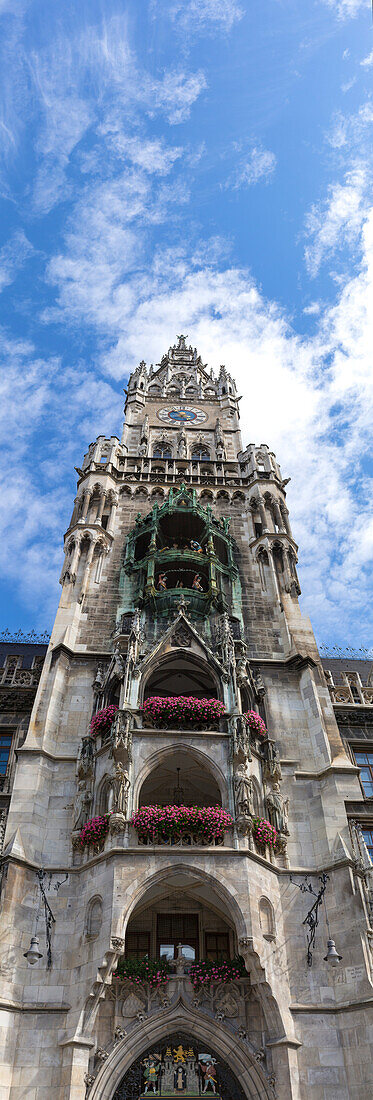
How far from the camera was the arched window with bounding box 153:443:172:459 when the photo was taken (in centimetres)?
3938

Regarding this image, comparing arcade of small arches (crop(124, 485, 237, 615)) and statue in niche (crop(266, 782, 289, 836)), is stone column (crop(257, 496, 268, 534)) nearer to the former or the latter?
arcade of small arches (crop(124, 485, 237, 615))

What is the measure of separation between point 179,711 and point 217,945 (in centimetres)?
673

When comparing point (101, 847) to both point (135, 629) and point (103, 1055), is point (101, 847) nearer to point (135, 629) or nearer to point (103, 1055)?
point (103, 1055)

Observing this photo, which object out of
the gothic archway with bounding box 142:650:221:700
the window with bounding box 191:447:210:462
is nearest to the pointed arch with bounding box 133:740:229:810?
the gothic archway with bounding box 142:650:221:700

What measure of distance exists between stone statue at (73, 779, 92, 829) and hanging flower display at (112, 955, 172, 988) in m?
3.71

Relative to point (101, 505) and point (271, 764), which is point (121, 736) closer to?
point (271, 764)

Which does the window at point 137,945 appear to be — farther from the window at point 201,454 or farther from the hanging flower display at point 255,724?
the window at point 201,454

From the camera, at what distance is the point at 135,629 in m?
24.7

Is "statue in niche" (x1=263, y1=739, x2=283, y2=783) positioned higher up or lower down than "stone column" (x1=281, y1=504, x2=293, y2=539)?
lower down

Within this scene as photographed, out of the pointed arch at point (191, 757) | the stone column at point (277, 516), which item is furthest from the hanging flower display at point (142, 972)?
the stone column at point (277, 516)

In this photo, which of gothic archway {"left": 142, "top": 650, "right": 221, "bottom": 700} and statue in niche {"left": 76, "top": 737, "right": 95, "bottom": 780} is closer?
statue in niche {"left": 76, "top": 737, "right": 95, "bottom": 780}

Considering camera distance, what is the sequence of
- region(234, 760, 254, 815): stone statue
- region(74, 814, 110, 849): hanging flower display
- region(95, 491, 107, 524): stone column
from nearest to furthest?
region(74, 814, 110, 849): hanging flower display → region(234, 760, 254, 815): stone statue → region(95, 491, 107, 524): stone column

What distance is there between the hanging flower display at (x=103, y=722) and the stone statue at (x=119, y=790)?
201 cm

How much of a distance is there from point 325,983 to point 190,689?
33.8 feet
